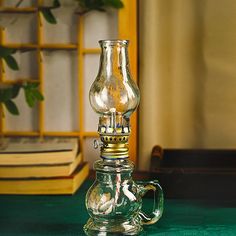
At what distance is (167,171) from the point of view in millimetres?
1031

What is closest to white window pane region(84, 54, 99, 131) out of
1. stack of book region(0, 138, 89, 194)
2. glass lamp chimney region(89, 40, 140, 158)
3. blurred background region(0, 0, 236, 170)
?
blurred background region(0, 0, 236, 170)

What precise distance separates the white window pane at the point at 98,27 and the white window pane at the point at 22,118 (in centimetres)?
21

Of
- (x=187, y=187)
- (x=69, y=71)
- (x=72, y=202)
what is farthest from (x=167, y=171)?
(x=69, y=71)

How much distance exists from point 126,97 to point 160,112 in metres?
0.48

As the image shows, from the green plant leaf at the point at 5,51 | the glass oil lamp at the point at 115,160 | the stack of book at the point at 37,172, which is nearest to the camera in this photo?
the glass oil lamp at the point at 115,160

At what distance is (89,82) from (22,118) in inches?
7.5

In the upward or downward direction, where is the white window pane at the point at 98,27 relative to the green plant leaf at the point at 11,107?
upward

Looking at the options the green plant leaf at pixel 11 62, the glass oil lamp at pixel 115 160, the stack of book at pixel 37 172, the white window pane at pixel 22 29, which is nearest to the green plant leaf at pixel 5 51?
the green plant leaf at pixel 11 62

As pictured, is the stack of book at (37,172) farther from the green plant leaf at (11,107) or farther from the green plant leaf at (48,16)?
the green plant leaf at (48,16)

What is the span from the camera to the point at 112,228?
0.82 metres

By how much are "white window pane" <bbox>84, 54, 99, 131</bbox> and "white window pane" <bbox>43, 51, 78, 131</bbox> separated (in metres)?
0.02

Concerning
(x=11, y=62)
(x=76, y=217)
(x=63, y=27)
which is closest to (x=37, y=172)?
(x=76, y=217)

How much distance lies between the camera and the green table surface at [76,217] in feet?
2.84

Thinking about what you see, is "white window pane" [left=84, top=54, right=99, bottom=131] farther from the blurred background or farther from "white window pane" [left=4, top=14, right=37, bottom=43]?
"white window pane" [left=4, top=14, right=37, bottom=43]
